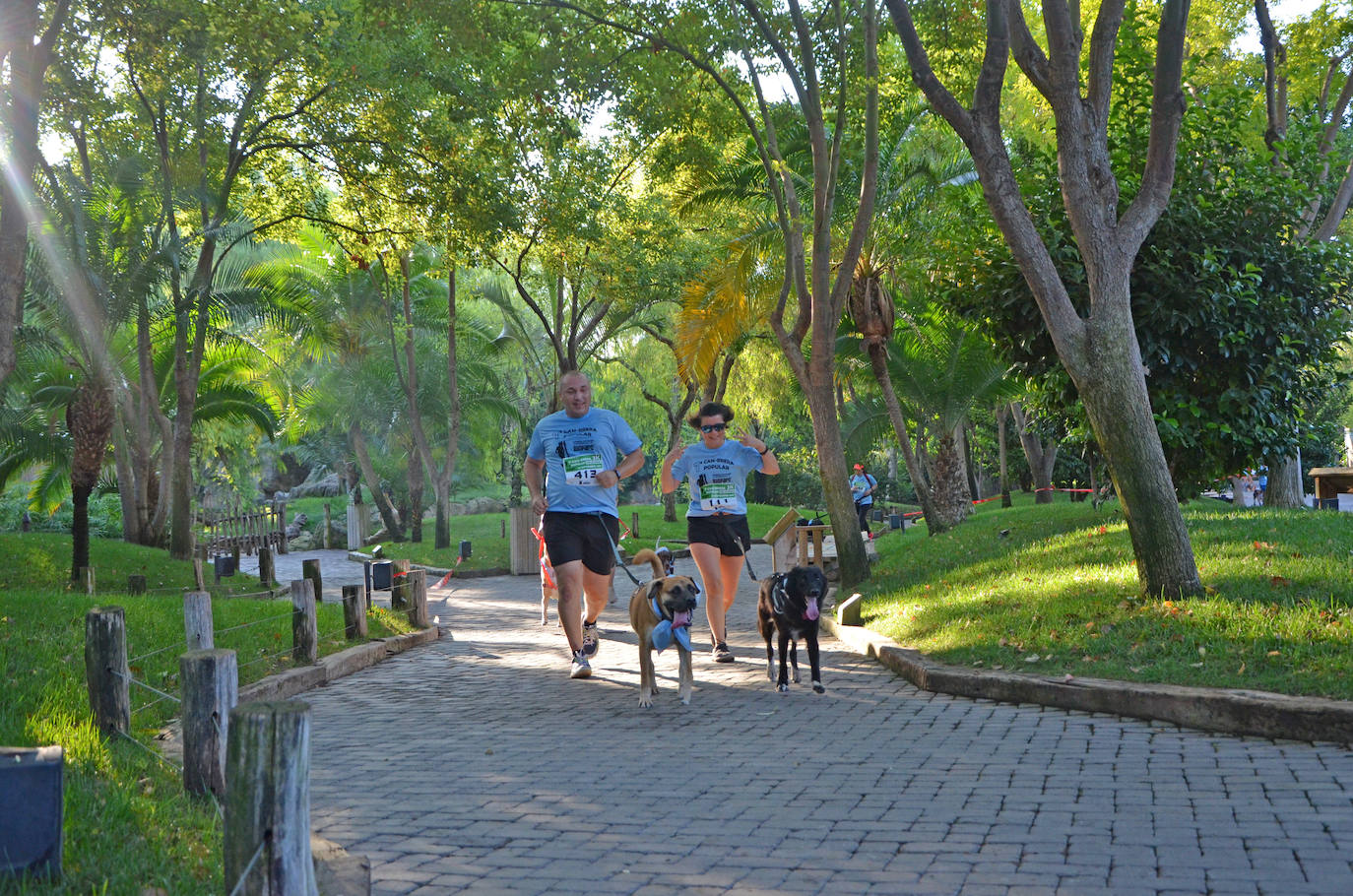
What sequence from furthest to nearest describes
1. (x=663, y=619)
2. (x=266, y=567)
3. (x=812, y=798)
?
(x=266, y=567), (x=663, y=619), (x=812, y=798)

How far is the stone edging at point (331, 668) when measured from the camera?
29.2 feet

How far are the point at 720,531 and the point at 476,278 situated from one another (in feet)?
103

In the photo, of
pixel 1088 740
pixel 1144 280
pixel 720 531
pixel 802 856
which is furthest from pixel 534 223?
pixel 802 856

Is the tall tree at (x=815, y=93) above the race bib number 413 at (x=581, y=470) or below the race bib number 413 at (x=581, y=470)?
above

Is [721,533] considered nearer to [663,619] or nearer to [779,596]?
[779,596]

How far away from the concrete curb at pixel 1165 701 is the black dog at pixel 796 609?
3.08 ft

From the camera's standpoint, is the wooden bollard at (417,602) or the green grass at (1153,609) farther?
the wooden bollard at (417,602)

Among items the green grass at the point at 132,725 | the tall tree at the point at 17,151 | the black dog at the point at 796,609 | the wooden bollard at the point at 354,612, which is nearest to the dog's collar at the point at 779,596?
the black dog at the point at 796,609

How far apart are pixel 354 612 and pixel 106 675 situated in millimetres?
5826

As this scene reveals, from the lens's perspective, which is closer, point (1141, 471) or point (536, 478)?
point (1141, 471)

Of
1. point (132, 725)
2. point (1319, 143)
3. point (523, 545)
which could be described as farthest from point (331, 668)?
point (523, 545)

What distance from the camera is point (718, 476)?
402 inches

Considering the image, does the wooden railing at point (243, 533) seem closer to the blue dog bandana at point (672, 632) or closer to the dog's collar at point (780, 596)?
the dog's collar at point (780, 596)

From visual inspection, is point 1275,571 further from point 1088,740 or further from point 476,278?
point 476,278
